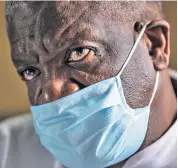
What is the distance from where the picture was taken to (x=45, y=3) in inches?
39.4

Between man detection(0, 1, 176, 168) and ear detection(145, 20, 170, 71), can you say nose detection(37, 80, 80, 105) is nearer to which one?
man detection(0, 1, 176, 168)

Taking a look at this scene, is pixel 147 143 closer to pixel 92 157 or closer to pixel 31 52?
pixel 92 157

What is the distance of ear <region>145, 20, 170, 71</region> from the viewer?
1076mm

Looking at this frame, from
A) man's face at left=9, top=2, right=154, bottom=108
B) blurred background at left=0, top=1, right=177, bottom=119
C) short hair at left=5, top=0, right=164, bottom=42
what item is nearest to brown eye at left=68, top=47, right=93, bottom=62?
man's face at left=9, top=2, right=154, bottom=108

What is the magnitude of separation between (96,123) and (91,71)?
0.43 feet

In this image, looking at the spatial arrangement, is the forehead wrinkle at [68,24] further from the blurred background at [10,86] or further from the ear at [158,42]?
the blurred background at [10,86]

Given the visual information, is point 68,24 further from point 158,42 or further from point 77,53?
point 158,42

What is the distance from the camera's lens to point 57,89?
99 centimetres

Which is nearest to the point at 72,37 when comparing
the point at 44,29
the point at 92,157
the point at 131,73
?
the point at 44,29

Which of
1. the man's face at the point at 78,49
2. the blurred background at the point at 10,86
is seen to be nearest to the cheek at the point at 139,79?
the man's face at the point at 78,49

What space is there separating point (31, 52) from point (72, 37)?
12 cm

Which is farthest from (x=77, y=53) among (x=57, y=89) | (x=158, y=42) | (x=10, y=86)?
(x=10, y=86)

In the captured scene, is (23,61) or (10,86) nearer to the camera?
(23,61)

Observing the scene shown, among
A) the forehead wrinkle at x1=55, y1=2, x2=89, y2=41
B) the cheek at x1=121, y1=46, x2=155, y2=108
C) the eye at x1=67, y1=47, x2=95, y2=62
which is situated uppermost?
the forehead wrinkle at x1=55, y1=2, x2=89, y2=41
